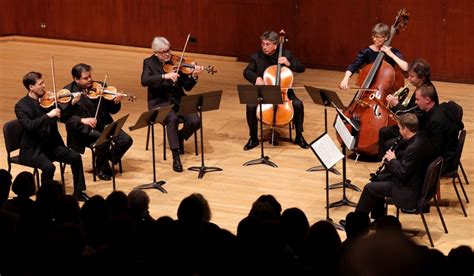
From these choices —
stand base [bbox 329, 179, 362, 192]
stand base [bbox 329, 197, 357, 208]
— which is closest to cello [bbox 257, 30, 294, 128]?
stand base [bbox 329, 179, 362, 192]

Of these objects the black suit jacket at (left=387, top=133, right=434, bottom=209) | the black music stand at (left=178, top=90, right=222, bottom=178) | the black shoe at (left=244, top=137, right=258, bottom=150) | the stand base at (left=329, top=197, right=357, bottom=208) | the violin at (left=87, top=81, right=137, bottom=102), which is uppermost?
the violin at (left=87, top=81, right=137, bottom=102)

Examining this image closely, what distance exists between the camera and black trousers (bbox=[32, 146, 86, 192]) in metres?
8.96

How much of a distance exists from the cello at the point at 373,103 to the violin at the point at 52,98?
10.0 ft

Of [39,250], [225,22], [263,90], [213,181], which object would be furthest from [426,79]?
[225,22]

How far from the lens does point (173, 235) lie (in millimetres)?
5902

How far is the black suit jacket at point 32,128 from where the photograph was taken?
884 centimetres

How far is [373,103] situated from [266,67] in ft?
4.86

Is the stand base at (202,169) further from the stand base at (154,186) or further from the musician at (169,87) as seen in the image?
the stand base at (154,186)

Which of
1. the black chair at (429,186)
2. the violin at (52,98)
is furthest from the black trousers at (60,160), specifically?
the black chair at (429,186)

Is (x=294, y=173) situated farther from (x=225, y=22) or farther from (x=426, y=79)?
(x=225, y=22)

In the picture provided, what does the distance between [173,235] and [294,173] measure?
4.09 metres

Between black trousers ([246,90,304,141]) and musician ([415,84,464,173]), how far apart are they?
6.57ft

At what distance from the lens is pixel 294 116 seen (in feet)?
34.9

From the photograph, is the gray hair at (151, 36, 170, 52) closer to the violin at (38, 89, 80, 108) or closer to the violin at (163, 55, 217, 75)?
the violin at (163, 55, 217, 75)
